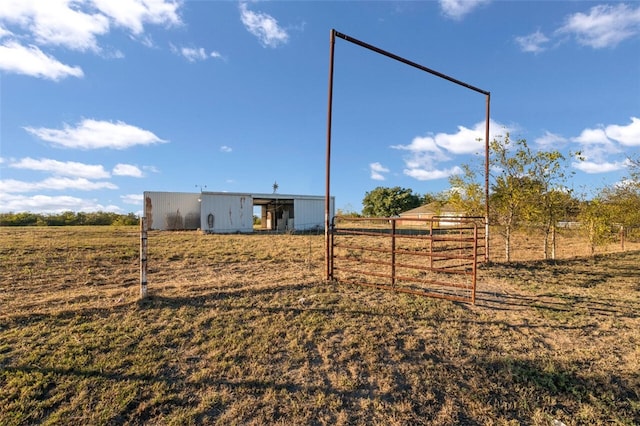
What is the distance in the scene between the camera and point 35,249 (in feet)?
34.8

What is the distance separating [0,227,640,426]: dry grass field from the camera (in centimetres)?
254

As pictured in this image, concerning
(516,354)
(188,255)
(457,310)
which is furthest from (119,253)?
(516,354)

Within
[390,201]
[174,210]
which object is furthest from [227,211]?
[390,201]

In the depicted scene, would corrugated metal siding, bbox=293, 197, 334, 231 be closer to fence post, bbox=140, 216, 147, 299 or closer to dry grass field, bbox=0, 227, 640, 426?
dry grass field, bbox=0, 227, 640, 426

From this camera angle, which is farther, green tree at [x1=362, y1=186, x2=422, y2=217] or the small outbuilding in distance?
green tree at [x1=362, y1=186, x2=422, y2=217]

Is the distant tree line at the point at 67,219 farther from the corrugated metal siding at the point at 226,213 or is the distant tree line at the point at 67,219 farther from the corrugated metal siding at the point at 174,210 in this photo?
the corrugated metal siding at the point at 226,213

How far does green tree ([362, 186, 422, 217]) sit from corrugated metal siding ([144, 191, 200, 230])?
2508 centimetres

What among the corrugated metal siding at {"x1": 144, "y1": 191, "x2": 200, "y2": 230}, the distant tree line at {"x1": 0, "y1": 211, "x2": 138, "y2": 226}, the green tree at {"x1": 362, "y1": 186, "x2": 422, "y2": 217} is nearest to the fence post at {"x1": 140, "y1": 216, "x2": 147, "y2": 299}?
the corrugated metal siding at {"x1": 144, "y1": 191, "x2": 200, "y2": 230}

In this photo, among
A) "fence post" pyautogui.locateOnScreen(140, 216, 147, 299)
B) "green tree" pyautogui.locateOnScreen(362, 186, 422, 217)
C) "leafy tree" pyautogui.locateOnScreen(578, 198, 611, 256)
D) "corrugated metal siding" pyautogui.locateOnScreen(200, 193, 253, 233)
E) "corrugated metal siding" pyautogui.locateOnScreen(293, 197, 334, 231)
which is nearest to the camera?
"fence post" pyautogui.locateOnScreen(140, 216, 147, 299)

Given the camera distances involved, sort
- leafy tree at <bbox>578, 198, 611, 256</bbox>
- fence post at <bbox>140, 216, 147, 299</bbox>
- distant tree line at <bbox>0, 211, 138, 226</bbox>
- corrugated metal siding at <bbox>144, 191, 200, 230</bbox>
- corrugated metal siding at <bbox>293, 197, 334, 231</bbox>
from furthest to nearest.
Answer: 1. distant tree line at <bbox>0, 211, 138, 226</bbox>
2. corrugated metal siding at <bbox>293, 197, 334, 231</bbox>
3. corrugated metal siding at <bbox>144, 191, 200, 230</bbox>
4. leafy tree at <bbox>578, 198, 611, 256</bbox>
5. fence post at <bbox>140, 216, 147, 299</bbox>

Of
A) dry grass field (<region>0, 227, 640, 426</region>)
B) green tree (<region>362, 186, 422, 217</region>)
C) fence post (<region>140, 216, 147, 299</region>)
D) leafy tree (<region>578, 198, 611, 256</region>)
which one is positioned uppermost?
green tree (<region>362, 186, 422, 217</region>)

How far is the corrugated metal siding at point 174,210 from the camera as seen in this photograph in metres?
21.8

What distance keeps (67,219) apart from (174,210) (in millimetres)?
16561

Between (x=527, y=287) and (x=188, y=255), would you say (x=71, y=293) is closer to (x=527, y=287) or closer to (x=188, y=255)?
(x=188, y=255)
